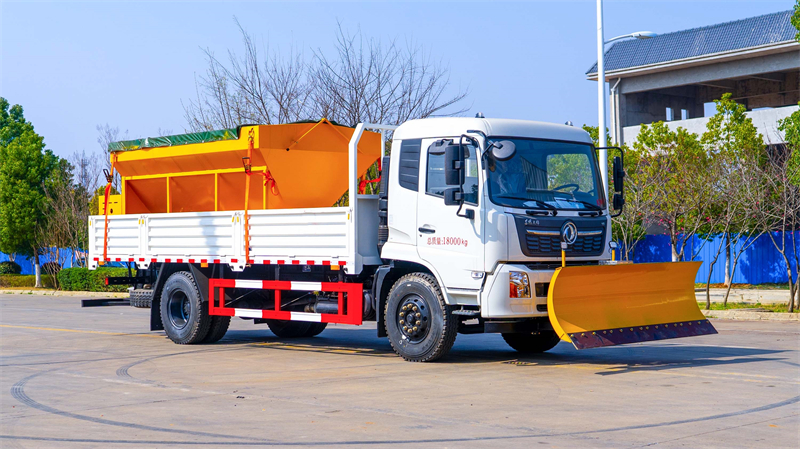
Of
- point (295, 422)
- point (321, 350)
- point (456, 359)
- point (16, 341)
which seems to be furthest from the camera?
point (16, 341)

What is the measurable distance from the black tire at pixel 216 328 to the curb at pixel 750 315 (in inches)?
425

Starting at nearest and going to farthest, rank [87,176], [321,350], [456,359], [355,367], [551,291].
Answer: [551,291] < [355,367] < [456,359] < [321,350] < [87,176]

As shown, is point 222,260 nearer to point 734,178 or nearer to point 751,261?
point 734,178

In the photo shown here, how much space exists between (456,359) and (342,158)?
402cm

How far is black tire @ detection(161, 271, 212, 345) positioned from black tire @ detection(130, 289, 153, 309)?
31 centimetres

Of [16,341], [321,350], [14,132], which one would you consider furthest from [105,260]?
[14,132]

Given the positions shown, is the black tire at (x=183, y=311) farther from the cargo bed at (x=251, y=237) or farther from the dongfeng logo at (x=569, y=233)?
the dongfeng logo at (x=569, y=233)

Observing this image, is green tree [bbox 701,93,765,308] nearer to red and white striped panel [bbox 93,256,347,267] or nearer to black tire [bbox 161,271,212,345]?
red and white striped panel [bbox 93,256,347,267]

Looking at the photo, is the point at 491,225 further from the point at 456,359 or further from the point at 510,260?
the point at 456,359

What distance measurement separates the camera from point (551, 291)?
10328 millimetres

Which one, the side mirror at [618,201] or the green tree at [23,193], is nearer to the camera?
the side mirror at [618,201]

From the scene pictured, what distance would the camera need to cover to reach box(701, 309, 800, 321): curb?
726 inches

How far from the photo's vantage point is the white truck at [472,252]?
34.9 feet

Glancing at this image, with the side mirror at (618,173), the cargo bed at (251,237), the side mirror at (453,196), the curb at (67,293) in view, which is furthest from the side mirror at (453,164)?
the curb at (67,293)
